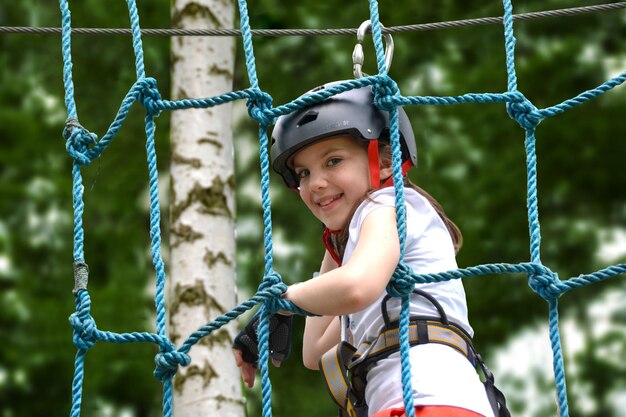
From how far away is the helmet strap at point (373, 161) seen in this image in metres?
2.61

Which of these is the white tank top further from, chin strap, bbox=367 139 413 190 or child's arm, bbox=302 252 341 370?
child's arm, bbox=302 252 341 370

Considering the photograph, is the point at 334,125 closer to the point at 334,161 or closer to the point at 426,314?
the point at 334,161

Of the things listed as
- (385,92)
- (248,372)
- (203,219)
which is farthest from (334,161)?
(203,219)

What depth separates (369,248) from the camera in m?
2.34

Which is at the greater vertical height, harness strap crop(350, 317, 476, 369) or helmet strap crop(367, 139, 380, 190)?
helmet strap crop(367, 139, 380, 190)

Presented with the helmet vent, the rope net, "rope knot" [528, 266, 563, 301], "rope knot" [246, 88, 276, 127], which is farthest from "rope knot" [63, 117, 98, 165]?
"rope knot" [528, 266, 563, 301]

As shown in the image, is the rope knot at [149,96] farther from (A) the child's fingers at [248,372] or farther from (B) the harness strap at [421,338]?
(B) the harness strap at [421,338]

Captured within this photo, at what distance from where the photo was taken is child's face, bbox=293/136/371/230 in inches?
103

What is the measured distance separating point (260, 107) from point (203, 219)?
5.20 ft

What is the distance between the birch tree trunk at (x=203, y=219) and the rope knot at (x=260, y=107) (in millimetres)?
1513

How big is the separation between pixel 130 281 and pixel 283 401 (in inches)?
49.0

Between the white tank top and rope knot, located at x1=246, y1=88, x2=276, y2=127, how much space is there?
332 millimetres

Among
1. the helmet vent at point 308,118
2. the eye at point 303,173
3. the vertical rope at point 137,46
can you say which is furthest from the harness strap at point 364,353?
the vertical rope at point 137,46

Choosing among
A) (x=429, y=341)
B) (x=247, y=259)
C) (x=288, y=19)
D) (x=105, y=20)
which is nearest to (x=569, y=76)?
(x=288, y=19)
